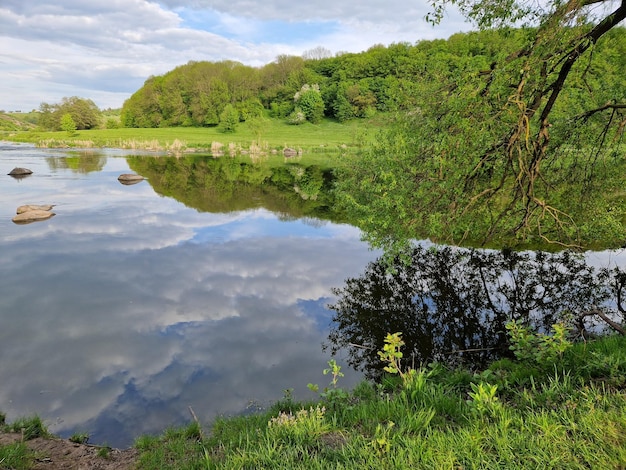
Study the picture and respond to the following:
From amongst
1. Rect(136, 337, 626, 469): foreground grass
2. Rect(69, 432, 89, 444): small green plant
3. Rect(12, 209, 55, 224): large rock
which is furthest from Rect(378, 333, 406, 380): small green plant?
Rect(12, 209, 55, 224): large rock

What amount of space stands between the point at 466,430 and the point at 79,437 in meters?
5.91

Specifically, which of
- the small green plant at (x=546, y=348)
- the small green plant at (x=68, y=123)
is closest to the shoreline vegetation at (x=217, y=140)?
the small green plant at (x=68, y=123)

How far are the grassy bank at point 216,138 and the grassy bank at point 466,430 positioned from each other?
175 ft

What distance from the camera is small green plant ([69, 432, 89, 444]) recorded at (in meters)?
6.10

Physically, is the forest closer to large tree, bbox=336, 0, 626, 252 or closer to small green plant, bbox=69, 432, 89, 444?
large tree, bbox=336, 0, 626, 252

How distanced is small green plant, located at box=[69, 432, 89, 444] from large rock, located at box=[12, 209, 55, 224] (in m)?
17.4

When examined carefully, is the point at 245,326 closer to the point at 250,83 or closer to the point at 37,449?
the point at 37,449

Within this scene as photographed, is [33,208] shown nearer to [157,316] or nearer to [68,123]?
→ [157,316]

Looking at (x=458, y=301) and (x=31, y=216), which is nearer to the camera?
(x=458, y=301)

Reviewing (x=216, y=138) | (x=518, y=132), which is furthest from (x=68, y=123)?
(x=518, y=132)

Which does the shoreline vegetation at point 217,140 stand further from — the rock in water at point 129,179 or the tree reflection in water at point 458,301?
the tree reflection in water at point 458,301

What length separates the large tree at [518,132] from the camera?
22.3ft

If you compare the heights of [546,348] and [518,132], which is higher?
[518,132]

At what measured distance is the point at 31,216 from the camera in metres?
19.9
